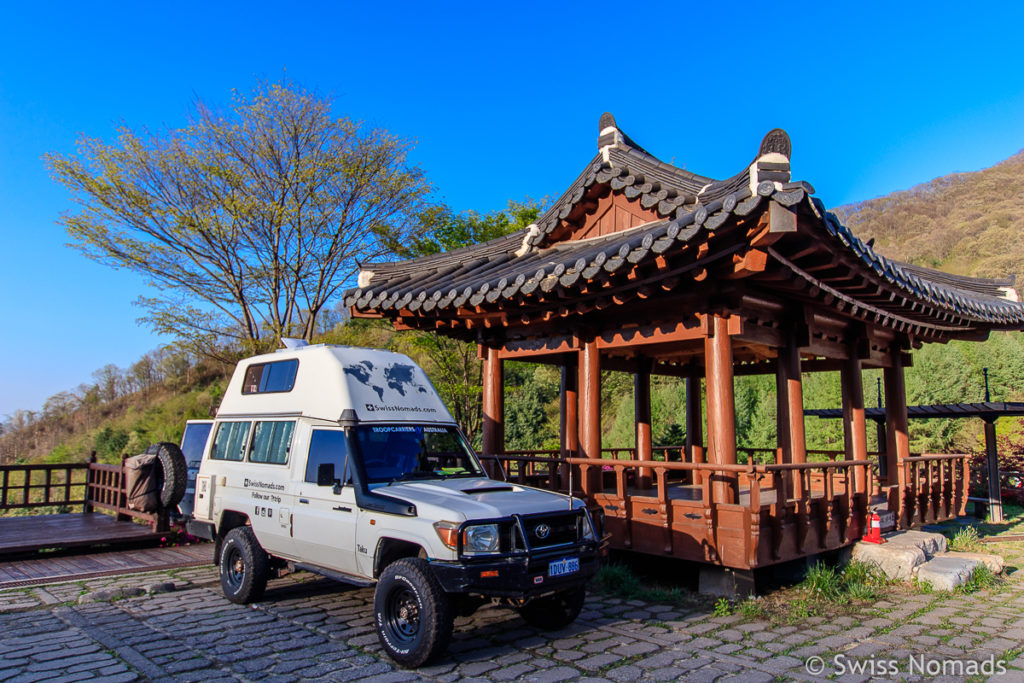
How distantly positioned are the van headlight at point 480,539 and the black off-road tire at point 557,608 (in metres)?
1.27

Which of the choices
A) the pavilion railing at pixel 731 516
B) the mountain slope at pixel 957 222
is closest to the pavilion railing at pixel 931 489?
the pavilion railing at pixel 731 516

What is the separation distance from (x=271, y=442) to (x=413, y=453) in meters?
1.87

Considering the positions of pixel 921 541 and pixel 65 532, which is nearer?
pixel 921 541

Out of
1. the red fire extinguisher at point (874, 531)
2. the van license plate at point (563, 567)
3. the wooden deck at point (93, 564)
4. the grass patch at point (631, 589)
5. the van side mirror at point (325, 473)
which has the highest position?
the van side mirror at point (325, 473)

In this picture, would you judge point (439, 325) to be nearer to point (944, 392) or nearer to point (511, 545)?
point (511, 545)

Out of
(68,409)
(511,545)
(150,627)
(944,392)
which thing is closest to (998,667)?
(511,545)

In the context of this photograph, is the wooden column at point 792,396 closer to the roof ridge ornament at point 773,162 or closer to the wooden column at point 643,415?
the wooden column at point 643,415

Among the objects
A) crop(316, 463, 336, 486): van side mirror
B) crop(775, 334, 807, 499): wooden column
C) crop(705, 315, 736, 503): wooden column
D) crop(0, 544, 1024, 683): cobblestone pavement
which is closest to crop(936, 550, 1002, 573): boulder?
crop(0, 544, 1024, 683): cobblestone pavement

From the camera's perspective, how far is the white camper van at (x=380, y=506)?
17.0ft

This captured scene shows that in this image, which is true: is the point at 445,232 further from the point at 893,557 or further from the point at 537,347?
the point at 893,557

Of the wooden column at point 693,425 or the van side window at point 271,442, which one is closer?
the van side window at point 271,442

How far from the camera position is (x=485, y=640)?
598 centimetres

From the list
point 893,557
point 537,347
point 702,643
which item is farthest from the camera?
point 537,347

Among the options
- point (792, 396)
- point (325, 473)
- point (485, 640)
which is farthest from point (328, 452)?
point (792, 396)
